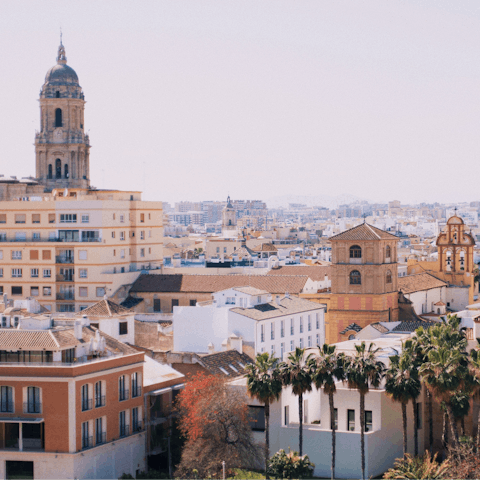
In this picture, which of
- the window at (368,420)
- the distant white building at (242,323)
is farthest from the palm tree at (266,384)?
the distant white building at (242,323)

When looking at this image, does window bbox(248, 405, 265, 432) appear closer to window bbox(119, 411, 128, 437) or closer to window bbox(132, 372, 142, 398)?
window bbox(132, 372, 142, 398)

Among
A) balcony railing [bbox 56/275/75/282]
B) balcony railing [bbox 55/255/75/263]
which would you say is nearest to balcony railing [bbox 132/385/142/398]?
balcony railing [bbox 56/275/75/282]

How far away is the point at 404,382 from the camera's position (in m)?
49.9

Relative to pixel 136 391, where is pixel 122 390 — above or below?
above

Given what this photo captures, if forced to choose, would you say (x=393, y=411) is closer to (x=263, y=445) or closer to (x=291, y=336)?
(x=263, y=445)

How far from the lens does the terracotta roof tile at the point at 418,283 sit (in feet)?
301

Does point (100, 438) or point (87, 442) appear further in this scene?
point (100, 438)

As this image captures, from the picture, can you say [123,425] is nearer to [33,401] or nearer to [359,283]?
[33,401]

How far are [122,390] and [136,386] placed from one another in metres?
1.39

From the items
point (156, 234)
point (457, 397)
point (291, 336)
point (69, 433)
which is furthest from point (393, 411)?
point (156, 234)

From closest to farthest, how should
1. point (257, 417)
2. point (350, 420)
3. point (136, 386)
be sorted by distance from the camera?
point (350, 420)
point (257, 417)
point (136, 386)

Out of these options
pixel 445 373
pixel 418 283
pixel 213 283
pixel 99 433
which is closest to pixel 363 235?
pixel 418 283

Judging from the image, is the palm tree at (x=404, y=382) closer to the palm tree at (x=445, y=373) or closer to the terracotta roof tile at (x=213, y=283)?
the palm tree at (x=445, y=373)

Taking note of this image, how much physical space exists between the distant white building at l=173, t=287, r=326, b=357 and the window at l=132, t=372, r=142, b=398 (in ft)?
46.3
